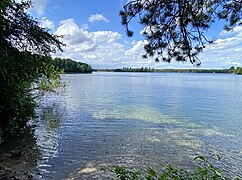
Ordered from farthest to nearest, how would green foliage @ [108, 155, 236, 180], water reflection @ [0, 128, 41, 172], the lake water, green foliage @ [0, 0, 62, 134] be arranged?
the lake water → water reflection @ [0, 128, 41, 172] → green foliage @ [0, 0, 62, 134] → green foliage @ [108, 155, 236, 180]

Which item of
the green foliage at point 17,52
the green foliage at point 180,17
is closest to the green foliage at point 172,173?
the green foliage at point 180,17

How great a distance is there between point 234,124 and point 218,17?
554 inches

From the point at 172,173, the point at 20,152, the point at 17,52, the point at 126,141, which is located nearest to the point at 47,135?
the point at 20,152

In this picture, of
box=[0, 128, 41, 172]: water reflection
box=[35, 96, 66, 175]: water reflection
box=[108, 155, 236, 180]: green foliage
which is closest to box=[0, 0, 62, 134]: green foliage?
box=[0, 128, 41, 172]: water reflection

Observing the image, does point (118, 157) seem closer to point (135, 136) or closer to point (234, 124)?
point (135, 136)

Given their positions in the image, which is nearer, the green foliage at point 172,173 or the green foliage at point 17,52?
the green foliage at point 172,173

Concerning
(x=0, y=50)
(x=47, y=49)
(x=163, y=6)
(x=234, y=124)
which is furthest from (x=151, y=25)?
(x=234, y=124)

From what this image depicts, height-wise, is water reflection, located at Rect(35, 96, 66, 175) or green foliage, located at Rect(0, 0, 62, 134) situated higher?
green foliage, located at Rect(0, 0, 62, 134)

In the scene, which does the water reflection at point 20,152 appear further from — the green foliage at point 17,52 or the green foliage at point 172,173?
the green foliage at point 172,173

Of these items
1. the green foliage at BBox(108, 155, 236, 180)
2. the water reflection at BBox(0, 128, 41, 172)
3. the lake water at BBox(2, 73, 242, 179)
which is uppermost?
the green foliage at BBox(108, 155, 236, 180)

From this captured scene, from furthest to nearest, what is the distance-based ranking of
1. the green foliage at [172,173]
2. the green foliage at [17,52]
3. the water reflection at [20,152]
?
the water reflection at [20,152], the green foliage at [17,52], the green foliage at [172,173]

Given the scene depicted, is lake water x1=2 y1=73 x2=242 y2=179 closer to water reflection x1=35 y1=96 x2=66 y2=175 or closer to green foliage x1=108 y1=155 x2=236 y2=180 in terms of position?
water reflection x1=35 y1=96 x2=66 y2=175

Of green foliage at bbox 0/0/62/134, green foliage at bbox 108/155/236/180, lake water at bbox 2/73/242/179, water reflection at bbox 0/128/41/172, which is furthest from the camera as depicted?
lake water at bbox 2/73/242/179

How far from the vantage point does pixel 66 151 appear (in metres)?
10.6
